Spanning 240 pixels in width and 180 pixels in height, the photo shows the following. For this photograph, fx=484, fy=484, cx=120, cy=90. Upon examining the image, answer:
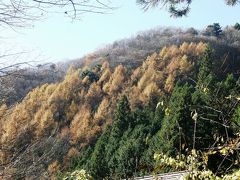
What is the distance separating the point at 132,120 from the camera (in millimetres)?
36969

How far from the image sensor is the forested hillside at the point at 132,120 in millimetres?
4547

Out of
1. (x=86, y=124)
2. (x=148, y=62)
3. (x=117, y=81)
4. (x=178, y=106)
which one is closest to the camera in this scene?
(x=178, y=106)

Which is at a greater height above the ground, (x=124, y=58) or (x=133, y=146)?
(x=133, y=146)

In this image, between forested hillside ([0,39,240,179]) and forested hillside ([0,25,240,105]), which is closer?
forested hillside ([0,39,240,179])

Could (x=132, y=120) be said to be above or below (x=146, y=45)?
above

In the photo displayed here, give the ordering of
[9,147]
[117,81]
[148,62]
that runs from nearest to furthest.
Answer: [9,147]
[117,81]
[148,62]

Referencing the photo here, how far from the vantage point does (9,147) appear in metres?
4.52

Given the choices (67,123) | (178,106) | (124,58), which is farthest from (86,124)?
(178,106)

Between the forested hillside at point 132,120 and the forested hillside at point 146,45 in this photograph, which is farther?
the forested hillside at point 146,45

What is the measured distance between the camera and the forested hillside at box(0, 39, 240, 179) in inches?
179

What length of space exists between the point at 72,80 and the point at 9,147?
66.1m

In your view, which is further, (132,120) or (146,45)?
(146,45)

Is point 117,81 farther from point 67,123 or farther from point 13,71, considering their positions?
point 13,71

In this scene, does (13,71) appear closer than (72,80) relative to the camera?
Yes
